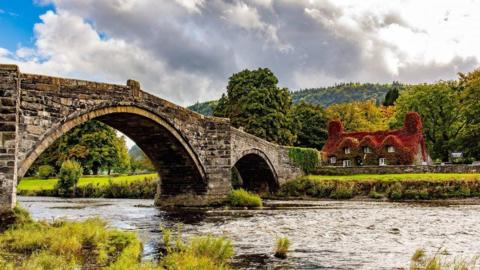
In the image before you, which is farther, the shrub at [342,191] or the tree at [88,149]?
the tree at [88,149]

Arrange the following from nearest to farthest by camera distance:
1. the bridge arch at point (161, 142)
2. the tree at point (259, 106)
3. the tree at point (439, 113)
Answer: the bridge arch at point (161, 142)
the tree at point (259, 106)
the tree at point (439, 113)

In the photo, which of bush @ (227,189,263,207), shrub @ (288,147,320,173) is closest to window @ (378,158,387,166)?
shrub @ (288,147,320,173)

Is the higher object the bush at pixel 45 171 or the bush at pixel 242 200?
the bush at pixel 45 171

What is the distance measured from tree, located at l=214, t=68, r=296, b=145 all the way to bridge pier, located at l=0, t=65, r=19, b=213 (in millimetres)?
35262

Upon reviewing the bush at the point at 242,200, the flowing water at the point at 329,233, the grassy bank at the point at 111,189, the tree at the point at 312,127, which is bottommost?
the flowing water at the point at 329,233

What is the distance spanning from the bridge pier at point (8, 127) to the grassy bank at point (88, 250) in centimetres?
181

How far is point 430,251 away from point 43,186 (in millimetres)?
42996

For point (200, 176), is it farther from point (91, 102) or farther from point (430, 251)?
point (430, 251)

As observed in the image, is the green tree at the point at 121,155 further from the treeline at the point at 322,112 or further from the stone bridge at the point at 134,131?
the stone bridge at the point at 134,131

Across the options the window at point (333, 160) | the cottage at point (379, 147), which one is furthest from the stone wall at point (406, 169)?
the window at point (333, 160)

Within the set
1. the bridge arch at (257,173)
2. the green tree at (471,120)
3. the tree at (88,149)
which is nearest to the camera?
the bridge arch at (257,173)

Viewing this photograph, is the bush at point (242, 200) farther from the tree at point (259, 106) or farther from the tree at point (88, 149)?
the tree at point (88, 149)

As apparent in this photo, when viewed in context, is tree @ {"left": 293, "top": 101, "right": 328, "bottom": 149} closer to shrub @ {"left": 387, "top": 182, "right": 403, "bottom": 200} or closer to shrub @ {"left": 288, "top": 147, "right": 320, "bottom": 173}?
shrub @ {"left": 288, "top": 147, "right": 320, "bottom": 173}

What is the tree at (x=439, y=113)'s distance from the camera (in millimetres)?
55156
